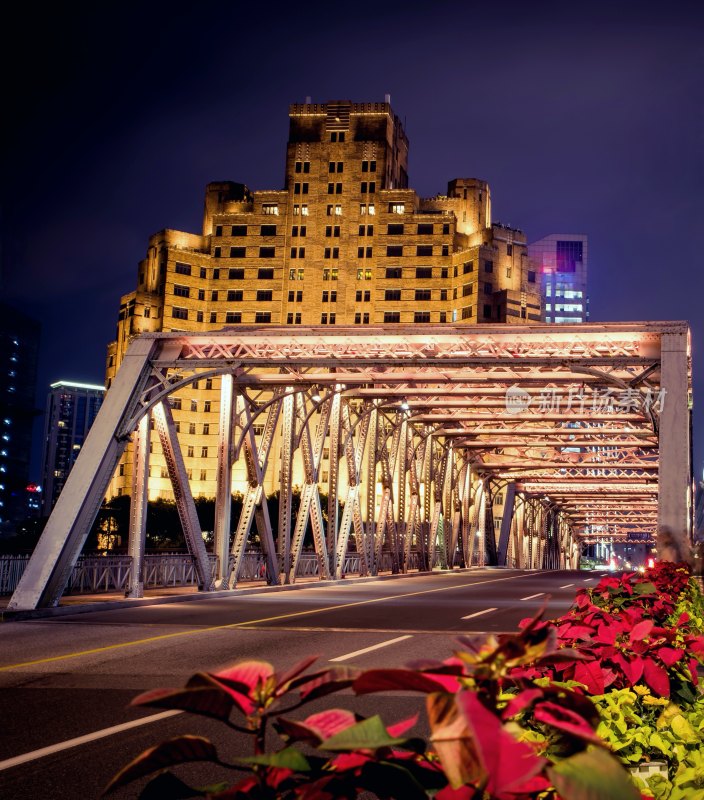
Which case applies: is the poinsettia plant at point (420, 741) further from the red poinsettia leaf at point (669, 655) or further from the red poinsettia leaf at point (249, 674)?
the red poinsettia leaf at point (669, 655)

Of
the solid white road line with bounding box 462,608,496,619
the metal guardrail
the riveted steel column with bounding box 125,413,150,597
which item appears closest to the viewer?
the solid white road line with bounding box 462,608,496,619

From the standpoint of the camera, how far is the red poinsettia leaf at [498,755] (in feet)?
4.91

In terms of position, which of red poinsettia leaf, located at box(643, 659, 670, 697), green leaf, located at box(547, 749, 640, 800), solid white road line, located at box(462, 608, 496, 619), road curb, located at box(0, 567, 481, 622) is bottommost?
road curb, located at box(0, 567, 481, 622)

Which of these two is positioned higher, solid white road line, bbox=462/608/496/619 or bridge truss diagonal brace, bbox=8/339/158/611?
bridge truss diagonal brace, bbox=8/339/158/611

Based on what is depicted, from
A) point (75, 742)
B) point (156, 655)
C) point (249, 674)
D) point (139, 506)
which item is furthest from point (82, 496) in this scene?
point (249, 674)

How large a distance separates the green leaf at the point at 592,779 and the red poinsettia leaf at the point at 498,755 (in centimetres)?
3

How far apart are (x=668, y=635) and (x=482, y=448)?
179 ft

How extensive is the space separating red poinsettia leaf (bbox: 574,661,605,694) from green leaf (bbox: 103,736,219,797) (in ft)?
7.65

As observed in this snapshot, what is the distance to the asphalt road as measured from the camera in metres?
7.04

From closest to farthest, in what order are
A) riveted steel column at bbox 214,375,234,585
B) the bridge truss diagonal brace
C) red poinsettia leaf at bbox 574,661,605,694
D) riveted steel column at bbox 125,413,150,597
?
1. red poinsettia leaf at bbox 574,661,605,694
2. the bridge truss diagonal brace
3. riveted steel column at bbox 125,413,150,597
4. riveted steel column at bbox 214,375,234,585

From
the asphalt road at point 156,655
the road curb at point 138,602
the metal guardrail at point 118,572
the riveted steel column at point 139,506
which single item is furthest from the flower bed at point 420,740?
the metal guardrail at point 118,572

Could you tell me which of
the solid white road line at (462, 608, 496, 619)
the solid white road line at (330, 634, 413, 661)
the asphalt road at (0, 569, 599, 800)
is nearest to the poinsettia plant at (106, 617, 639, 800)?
the asphalt road at (0, 569, 599, 800)

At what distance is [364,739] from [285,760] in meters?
0.14

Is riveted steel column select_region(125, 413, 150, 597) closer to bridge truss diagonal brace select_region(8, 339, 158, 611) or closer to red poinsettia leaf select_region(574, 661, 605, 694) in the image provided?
bridge truss diagonal brace select_region(8, 339, 158, 611)
